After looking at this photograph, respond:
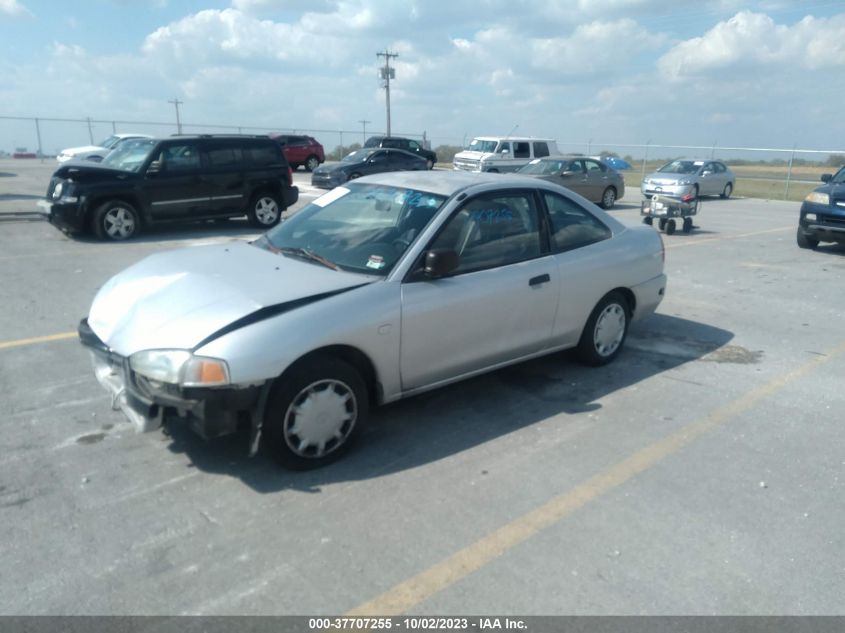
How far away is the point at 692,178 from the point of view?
74.6ft

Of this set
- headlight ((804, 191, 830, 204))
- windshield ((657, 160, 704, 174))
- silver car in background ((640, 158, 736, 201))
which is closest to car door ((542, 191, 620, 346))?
headlight ((804, 191, 830, 204))

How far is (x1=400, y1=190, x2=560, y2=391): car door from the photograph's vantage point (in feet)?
13.9

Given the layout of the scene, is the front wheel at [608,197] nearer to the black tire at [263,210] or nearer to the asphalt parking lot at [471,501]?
the black tire at [263,210]

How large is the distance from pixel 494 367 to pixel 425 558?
193 cm

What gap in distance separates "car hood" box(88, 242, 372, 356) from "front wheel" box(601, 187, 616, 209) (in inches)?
686

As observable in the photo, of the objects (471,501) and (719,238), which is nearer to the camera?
(471,501)

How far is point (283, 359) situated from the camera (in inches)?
140

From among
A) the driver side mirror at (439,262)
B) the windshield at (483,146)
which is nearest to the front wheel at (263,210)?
the driver side mirror at (439,262)

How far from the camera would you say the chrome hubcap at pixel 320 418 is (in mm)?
3746

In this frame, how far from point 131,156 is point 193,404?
10.2 meters

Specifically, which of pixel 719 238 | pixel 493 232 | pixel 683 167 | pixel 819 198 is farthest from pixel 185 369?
pixel 683 167

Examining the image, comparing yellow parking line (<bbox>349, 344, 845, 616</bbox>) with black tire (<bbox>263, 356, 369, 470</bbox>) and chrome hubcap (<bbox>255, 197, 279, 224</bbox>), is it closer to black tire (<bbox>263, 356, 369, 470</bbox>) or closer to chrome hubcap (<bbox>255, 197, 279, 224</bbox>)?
black tire (<bbox>263, 356, 369, 470</bbox>)

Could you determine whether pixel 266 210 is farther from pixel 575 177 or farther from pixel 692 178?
pixel 692 178

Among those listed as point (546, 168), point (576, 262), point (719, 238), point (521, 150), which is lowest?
point (719, 238)
